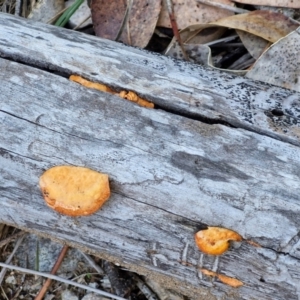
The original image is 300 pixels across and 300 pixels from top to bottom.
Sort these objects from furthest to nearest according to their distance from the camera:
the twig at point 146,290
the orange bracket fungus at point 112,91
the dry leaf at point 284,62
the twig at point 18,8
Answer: the twig at point 18,8 → the twig at point 146,290 → the dry leaf at point 284,62 → the orange bracket fungus at point 112,91

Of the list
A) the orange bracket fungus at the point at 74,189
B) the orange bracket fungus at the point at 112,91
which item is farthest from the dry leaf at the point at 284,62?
the orange bracket fungus at the point at 74,189

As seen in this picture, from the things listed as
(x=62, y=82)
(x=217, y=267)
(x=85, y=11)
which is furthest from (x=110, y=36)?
(x=217, y=267)

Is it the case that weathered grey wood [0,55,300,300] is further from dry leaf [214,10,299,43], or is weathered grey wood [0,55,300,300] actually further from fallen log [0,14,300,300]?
dry leaf [214,10,299,43]

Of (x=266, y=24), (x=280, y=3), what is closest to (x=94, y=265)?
(x=266, y=24)

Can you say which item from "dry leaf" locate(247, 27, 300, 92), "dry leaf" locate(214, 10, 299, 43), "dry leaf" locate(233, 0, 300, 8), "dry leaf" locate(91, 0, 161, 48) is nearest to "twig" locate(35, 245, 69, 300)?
"dry leaf" locate(91, 0, 161, 48)

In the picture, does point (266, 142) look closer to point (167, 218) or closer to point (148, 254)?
point (167, 218)

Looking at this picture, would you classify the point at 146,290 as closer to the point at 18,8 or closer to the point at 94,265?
the point at 94,265

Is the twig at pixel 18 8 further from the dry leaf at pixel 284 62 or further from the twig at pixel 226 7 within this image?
the dry leaf at pixel 284 62
